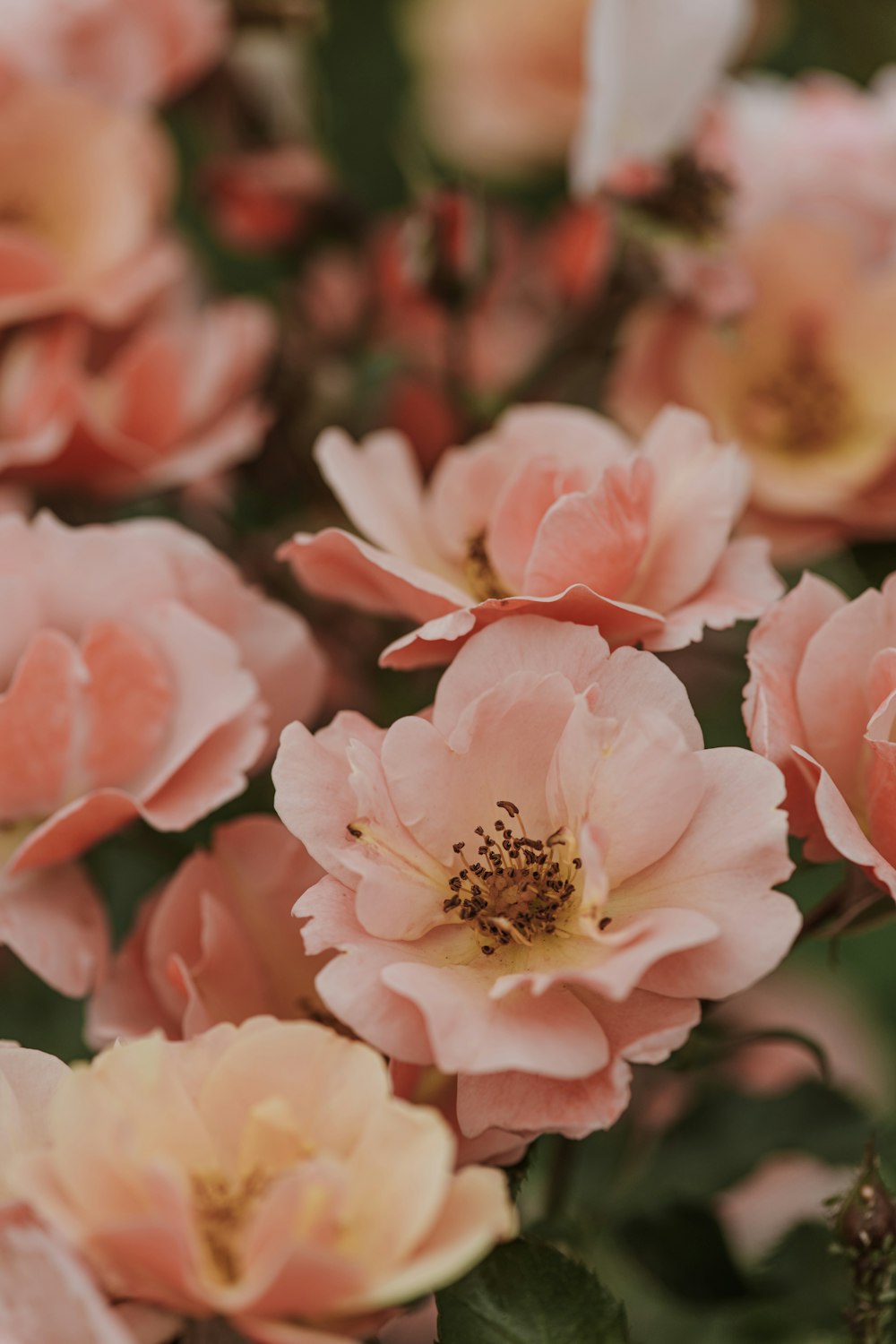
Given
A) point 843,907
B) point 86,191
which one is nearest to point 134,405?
point 86,191

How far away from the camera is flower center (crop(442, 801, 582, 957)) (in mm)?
363

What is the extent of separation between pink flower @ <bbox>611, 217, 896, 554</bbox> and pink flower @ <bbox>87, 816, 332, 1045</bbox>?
0.82ft

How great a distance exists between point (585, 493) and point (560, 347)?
25 centimetres

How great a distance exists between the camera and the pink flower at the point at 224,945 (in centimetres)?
39

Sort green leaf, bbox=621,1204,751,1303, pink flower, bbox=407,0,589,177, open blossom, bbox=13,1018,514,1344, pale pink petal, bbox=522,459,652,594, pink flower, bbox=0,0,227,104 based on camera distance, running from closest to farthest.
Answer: open blossom, bbox=13,1018,514,1344 → pale pink petal, bbox=522,459,652,594 → green leaf, bbox=621,1204,751,1303 → pink flower, bbox=0,0,227,104 → pink flower, bbox=407,0,589,177

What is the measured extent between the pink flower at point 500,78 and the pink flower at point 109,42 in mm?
214

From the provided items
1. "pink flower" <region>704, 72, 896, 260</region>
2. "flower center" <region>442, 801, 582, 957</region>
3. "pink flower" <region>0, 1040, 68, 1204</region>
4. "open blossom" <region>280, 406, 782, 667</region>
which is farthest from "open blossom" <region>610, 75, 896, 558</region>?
"pink flower" <region>0, 1040, 68, 1204</region>

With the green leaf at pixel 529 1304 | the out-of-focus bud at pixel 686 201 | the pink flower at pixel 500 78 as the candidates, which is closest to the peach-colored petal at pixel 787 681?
the green leaf at pixel 529 1304

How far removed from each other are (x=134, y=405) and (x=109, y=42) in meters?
0.17


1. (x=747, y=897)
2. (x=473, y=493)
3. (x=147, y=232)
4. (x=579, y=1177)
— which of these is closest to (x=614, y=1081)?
(x=747, y=897)

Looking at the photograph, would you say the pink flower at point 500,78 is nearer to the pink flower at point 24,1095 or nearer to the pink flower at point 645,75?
the pink flower at point 645,75

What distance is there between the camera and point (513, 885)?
0.37 meters

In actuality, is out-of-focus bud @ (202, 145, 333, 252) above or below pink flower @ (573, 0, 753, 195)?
below

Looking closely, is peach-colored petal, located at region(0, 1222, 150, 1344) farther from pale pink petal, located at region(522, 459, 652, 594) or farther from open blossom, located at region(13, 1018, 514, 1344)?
pale pink petal, located at region(522, 459, 652, 594)
